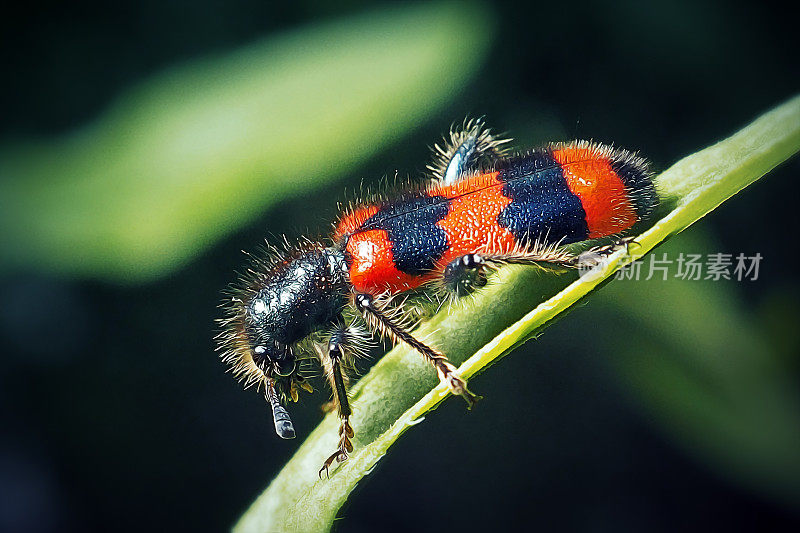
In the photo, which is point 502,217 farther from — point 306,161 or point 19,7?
point 19,7

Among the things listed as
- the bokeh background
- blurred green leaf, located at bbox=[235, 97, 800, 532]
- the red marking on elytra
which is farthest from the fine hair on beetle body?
the bokeh background

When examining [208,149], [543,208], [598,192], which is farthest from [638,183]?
[208,149]

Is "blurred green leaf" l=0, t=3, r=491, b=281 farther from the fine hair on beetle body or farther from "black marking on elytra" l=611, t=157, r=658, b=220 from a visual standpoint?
"black marking on elytra" l=611, t=157, r=658, b=220

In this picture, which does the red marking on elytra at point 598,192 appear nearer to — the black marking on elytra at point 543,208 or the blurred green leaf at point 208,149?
the black marking on elytra at point 543,208

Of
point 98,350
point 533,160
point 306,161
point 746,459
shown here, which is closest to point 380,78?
point 306,161

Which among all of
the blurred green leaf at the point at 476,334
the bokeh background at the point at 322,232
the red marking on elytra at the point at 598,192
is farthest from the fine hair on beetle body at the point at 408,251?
the bokeh background at the point at 322,232

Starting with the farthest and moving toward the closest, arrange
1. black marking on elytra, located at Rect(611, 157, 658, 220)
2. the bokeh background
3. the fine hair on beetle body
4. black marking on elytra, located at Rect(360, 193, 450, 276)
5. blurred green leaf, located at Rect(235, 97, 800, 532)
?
the bokeh background < black marking on elytra, located at Rect(360, 193, 450, 276) < the fine hair on beetle body < black marking on elytra, located at Rect(611, 157, 658, 220) < blurred green leaf, located at Rect(235, 97, 800, 532)
